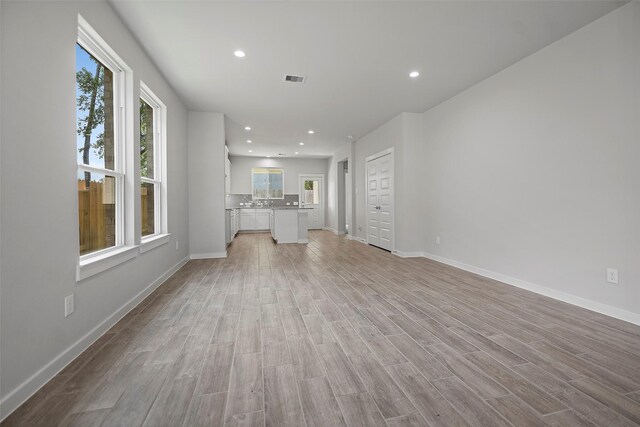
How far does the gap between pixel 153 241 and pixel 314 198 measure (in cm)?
766

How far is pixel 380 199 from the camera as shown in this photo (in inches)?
246

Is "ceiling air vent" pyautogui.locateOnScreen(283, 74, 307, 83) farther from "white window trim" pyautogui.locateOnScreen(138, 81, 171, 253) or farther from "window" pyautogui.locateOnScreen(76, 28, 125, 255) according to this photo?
"window" pyautogui.locateOnScreen(76, 28, 125, 255)

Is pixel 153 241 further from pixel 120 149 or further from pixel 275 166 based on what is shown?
pixel 275 166

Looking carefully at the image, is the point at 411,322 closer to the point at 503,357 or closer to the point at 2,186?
the point at 503,357

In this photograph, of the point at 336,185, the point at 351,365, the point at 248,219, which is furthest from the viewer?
the point at 248,219

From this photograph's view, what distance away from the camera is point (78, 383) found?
1.57 m

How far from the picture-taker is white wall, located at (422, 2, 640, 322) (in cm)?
243

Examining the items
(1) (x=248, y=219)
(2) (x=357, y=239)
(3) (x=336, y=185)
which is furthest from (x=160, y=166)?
(1) (x=248, y=219)

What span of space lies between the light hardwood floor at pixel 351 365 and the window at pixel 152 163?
105cm

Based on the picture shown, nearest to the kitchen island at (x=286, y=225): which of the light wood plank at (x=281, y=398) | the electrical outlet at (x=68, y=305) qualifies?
the electrical outlet at (x=68, y=305)

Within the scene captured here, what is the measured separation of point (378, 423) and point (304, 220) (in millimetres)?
6334

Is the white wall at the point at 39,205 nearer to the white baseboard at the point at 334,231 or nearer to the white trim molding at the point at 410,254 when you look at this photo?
the white trim molding at the point at 410,254

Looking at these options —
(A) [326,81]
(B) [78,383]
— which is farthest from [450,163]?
(B) [78,383]

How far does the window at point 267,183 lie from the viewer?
10.3m
